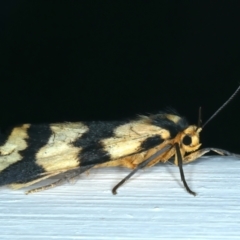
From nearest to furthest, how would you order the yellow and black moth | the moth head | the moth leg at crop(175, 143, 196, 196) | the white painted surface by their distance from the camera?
the white painted surface, the moth leg at crop(175, 143, 196, 196), the yellow and black moth, the moth head

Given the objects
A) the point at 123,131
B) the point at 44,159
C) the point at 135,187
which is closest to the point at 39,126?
the point at 44,159

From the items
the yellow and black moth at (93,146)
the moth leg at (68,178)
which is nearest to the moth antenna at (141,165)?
the yellow and black moth at (93,146)

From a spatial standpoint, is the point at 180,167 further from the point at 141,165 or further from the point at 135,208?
the point at 135,208

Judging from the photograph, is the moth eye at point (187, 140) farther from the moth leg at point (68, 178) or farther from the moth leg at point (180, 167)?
the moth leg at point (68, 178)

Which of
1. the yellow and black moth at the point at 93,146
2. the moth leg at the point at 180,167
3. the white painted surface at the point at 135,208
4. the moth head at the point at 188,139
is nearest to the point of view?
the white painted surface at the point at 135,208

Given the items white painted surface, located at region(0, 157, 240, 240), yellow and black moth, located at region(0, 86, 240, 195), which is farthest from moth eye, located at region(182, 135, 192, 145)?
white painted surface, located at region(0, 157, 240, 240)

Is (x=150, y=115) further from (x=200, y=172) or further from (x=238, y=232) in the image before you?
(x=238, y=232)

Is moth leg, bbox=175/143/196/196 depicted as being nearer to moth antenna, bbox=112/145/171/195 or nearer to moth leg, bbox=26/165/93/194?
moth antenna, bbox=112/145/171/195
